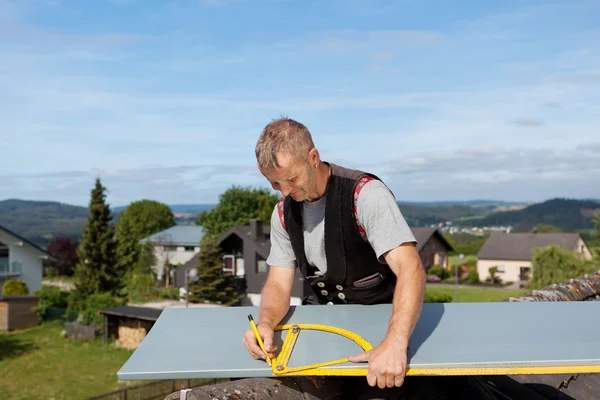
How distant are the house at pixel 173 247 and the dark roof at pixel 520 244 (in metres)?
30.9

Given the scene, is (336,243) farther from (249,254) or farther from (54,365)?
(249,254)

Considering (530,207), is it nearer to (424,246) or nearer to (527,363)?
(424,246)

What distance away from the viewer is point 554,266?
4344 cm

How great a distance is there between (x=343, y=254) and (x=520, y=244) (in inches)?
2606

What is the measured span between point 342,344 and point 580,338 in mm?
1075

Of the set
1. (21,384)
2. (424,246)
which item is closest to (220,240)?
(21,384)

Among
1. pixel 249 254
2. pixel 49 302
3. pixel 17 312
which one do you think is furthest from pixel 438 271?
pixel 17 312

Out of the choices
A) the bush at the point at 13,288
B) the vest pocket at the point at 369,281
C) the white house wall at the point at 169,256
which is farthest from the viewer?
the white house wall at the point at 169,256

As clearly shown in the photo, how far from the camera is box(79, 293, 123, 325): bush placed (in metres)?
39.2

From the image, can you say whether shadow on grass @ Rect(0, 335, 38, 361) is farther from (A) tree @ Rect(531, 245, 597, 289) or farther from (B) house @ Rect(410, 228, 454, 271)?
(B) house @ Rect(410, 228, 454, 271)

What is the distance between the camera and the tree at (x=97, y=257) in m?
46.6

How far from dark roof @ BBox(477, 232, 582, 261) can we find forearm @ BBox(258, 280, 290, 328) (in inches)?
2492

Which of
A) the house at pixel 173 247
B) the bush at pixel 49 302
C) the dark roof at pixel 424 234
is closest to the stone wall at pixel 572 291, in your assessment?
the bush at pixel 49 302

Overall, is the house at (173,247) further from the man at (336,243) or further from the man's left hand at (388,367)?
the man's left hand at (388,367)
